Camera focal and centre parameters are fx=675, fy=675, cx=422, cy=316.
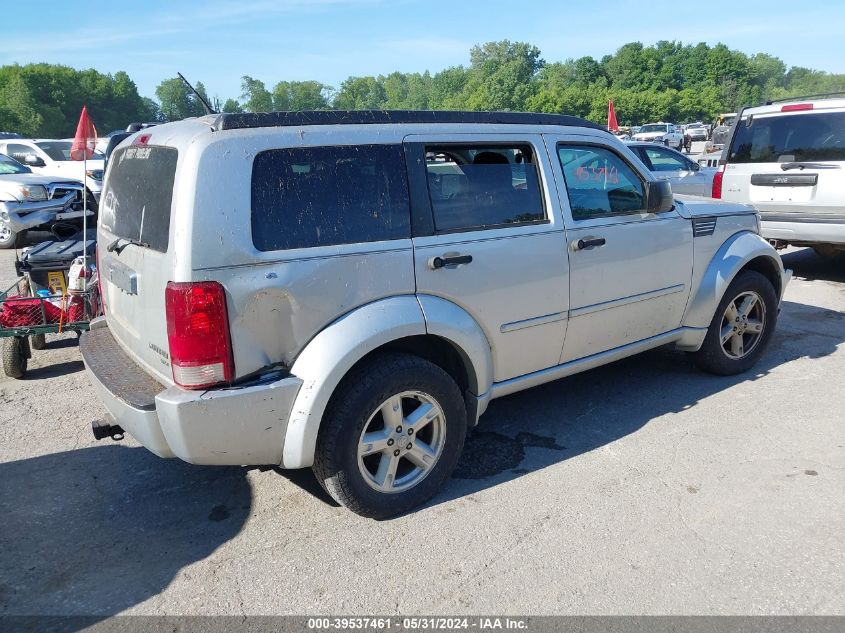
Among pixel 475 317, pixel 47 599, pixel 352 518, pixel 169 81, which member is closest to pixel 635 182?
pixel 475 317

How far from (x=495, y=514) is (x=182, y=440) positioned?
5.06 ft

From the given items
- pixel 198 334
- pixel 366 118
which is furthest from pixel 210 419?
pixel 366 118

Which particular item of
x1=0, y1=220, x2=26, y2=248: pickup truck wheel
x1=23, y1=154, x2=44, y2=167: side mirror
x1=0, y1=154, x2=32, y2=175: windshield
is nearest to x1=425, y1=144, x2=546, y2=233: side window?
x1=0, y1=220, x2=26, y2=248: pickup truck wheel

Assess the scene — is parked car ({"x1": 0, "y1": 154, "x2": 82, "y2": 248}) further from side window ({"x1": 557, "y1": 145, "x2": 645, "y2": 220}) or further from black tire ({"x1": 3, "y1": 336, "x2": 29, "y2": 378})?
side window ({"x1": 557, "y1": 145, "x2": 645, "y2": 220})

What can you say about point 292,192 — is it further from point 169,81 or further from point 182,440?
point 169,81

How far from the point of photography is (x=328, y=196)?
3.10m

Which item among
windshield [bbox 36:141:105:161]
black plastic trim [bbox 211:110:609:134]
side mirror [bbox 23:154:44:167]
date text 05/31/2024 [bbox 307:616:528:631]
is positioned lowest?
date text 05/31/2024 [bbox 307:616:528:631]

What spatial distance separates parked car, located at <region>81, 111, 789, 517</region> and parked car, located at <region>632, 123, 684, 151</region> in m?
40.0

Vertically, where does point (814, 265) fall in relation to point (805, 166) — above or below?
below

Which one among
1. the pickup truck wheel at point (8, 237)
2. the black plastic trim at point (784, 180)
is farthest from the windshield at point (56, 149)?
the black plastic trim at point (784, 180)

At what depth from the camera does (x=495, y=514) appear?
11.0 ft

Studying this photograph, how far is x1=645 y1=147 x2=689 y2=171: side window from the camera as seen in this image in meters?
12.7

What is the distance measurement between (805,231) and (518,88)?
111721 mm

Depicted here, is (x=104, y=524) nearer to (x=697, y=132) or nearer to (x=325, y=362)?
(x=325, y=362)
